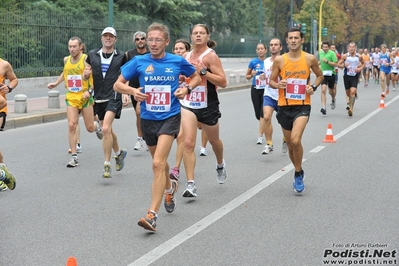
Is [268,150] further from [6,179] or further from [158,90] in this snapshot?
[158,90]

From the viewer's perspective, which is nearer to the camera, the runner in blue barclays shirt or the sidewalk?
the runner in blue barclays shirt

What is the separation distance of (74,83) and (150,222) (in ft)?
16.5

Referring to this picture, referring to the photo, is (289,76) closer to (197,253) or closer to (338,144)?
(197,253)

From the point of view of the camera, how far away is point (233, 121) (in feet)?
58.1

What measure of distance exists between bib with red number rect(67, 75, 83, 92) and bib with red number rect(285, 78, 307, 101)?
3.47 meters

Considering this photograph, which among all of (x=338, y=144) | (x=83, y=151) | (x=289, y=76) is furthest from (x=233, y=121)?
(x=289, y=76)

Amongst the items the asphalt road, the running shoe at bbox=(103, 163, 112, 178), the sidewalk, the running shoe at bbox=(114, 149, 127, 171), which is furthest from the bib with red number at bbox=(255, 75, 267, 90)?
the sidewalk

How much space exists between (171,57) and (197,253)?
211 cm

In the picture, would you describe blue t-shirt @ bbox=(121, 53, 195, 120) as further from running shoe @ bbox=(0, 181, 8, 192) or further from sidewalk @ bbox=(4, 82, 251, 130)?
sidewalk @ bbox=(4, 82, 251, 130)

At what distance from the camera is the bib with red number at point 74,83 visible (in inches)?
439

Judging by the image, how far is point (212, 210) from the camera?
7.73 m

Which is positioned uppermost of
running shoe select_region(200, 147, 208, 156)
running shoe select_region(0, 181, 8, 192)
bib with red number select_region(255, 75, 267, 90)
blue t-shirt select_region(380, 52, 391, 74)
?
bib with red number select_region(255, 75, 267, 90)

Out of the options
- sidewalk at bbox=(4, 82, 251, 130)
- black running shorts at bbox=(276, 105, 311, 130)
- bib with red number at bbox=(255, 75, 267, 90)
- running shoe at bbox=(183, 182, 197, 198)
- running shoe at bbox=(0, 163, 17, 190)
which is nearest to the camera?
running shoe at bbox=(183, 182, 197, 198)

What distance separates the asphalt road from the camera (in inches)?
239
